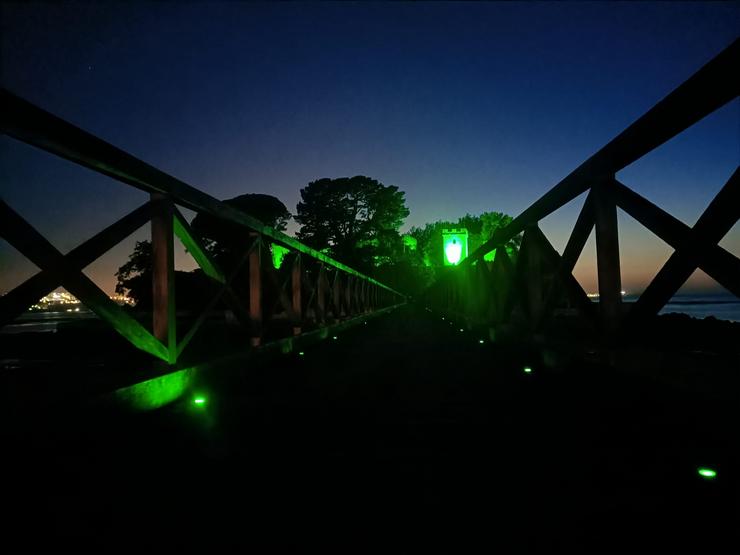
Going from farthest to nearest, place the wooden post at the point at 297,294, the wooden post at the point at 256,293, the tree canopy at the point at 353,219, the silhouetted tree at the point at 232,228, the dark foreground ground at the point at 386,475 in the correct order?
the tree canopy at the point at 353,219 < the silhouetted tree at the point at 232,228 < the wooden post at the point at 297,294 < the wooden post at the point at 256,293 < the dark foreground ground at the point at 386,475

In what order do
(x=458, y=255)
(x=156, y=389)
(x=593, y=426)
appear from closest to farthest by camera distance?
(x=593, y=426)
(x=156, y=389)
(x=458, y=255)

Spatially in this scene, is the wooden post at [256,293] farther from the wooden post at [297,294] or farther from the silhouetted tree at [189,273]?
the silhouetted tree at [189,273]

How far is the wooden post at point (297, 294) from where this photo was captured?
7.06 meters

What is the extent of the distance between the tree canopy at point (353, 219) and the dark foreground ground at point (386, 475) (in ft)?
131

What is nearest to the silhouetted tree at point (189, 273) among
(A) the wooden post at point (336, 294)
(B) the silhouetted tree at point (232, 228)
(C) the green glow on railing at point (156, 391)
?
(B) the silhouetted tree at point (232, 228)

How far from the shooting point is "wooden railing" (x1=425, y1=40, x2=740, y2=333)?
6.19ft

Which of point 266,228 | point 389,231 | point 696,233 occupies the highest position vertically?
point 389,231

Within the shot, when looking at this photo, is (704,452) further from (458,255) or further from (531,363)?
(458,255)

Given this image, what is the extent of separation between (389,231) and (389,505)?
141 ft

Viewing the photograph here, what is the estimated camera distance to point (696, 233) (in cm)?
196

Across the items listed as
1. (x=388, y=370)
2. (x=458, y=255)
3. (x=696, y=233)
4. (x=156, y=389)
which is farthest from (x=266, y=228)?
(x=458, y=255)

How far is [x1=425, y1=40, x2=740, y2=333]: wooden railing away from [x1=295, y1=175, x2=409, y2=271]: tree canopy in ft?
124

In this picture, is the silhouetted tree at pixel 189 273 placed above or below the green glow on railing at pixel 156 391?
above

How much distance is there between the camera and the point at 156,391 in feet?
9.66
